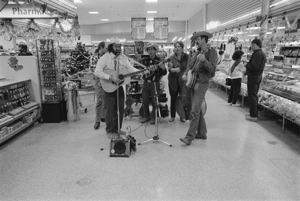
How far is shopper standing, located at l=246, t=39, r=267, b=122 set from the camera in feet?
16.3

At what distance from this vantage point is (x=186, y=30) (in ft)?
62.3

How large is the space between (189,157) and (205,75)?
1318mm

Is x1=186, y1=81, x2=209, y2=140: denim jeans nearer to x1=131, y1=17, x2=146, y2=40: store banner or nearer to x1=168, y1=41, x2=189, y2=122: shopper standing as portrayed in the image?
x1=168, y1=41, x2=189, y2=122: shopper standing

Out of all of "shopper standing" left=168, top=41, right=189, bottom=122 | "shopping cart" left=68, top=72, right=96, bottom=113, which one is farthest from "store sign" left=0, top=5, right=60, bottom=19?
"shopper standing" left=168, top=41, right=189, bottom=122

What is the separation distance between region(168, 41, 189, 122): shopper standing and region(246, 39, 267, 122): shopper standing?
149cm

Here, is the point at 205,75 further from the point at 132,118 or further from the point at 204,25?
the point at 204,25

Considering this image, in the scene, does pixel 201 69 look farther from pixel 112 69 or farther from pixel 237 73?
pixel 237 73

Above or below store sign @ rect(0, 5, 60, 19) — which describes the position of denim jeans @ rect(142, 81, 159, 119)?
below

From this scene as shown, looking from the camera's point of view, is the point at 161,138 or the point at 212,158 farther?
the point at 161,138

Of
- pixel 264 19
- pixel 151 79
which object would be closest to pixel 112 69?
pixel 151 79

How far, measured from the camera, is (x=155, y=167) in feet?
10.4

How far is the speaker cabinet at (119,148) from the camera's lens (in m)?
3.48

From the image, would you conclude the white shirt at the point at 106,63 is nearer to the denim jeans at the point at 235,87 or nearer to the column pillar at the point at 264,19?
the denim jeans at the point at 235,87

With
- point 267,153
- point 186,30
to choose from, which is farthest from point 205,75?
point 186,30
